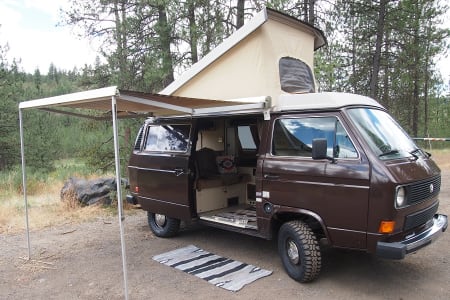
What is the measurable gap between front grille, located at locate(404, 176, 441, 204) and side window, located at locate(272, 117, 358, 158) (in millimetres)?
699

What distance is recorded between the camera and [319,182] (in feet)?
15.3

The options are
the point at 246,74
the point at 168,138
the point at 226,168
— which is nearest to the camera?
Answer: the point at 246,74

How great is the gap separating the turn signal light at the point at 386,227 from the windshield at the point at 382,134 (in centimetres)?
71

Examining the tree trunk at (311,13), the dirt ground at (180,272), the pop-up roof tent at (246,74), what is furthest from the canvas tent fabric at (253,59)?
the tree trunk at (311,13)

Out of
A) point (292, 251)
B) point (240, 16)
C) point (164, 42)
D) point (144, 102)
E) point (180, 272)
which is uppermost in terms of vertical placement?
point (240, 16)

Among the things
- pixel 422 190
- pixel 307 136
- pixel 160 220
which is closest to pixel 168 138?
pixel 160 220

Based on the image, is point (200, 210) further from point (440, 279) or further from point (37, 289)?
point (440, 279)

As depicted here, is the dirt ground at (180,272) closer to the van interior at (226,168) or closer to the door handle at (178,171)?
the van interior at (226,168)

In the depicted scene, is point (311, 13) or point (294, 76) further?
point (311, 13)

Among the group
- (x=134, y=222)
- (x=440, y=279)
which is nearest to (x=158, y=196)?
(x=134, y=222)

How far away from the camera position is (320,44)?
27.2 feet

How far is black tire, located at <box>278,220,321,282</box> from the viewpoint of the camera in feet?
15.6

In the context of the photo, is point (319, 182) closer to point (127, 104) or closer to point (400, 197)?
point (400, 197)

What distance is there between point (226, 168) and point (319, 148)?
2837 mm
